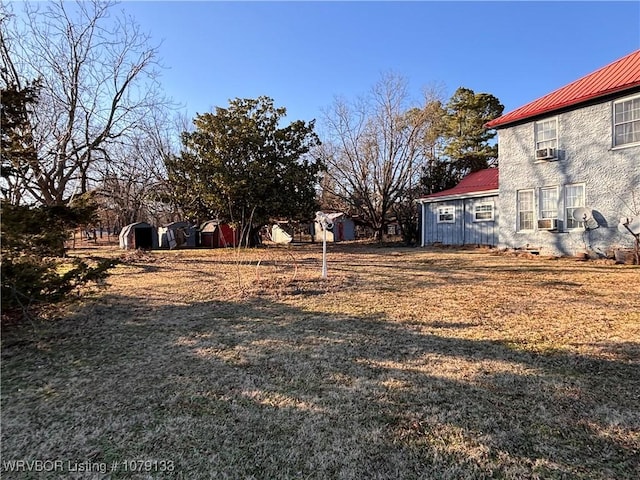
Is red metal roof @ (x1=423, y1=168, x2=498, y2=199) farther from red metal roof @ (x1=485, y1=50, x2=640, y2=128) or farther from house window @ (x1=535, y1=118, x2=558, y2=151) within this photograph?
red metal roof @ (x1=485, y1=50, x2=640, y2=128)

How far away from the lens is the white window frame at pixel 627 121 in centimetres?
961

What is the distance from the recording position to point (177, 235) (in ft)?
68.1

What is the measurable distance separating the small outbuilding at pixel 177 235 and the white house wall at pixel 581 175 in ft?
56.3

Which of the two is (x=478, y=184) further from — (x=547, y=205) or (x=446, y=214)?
(x=547, y=205)

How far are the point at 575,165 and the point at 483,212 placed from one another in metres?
4.20

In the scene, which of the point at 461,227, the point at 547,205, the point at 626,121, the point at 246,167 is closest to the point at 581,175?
the point at 547,205

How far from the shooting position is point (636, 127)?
31.7 ft

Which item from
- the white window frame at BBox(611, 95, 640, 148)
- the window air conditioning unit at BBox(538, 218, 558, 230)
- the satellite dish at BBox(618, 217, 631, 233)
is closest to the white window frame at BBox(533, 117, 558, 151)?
the white window frame at BBox(611, 95, 640, 148)

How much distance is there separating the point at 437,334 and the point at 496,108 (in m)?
28.0

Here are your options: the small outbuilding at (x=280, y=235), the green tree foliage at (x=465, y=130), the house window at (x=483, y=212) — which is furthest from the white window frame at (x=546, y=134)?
the small outbuilding at (x=280, y=235)

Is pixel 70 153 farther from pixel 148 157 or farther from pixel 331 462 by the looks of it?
pixel 148 157

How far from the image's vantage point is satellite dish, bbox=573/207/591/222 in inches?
410

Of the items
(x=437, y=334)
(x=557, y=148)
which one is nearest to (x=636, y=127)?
(x=557, y=148)

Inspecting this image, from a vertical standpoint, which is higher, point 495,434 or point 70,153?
point 70,153
